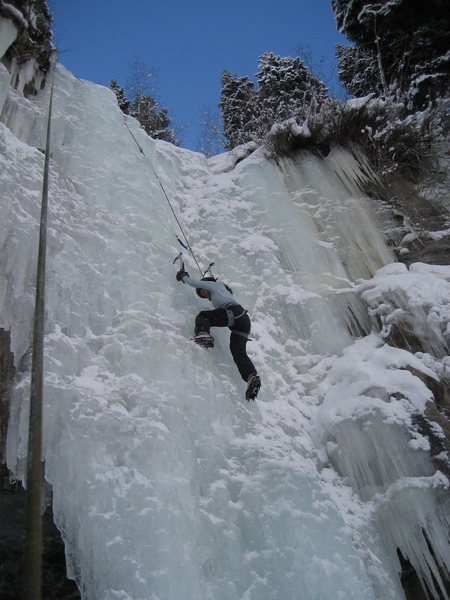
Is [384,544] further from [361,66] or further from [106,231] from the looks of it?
[361,66]

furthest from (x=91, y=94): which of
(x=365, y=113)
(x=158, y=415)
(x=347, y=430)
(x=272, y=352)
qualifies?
(x=347, y=430)

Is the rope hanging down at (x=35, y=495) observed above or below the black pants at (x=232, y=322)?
below

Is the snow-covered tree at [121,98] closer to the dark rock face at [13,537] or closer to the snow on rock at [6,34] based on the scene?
the snow on rock at [6,34]

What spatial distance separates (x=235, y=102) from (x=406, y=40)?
5270 mm

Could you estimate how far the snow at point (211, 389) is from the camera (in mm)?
2980

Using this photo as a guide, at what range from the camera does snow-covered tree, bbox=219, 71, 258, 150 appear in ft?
39.8

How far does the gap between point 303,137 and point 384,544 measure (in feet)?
19.4

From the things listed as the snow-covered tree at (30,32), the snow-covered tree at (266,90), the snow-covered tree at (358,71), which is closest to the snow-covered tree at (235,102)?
the snow-covered tree at (266,90)

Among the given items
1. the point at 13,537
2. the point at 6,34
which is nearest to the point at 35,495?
the point at 13,537

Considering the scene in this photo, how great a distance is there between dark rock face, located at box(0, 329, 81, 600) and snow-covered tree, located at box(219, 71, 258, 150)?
949cm

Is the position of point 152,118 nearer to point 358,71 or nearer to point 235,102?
point 235,102

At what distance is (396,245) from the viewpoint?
649 centimetres

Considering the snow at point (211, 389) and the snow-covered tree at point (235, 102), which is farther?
the snow-covered tree at point (235, 102)

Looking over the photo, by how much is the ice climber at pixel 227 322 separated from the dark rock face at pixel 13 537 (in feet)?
5.53
